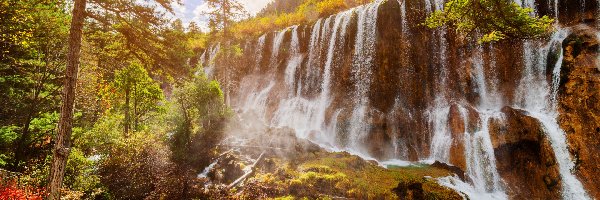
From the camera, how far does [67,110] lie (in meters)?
6.73

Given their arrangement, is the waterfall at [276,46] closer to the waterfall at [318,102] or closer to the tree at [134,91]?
the waterfall at [318,102]

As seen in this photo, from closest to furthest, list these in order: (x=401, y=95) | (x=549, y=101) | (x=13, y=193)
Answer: (x=13, y=193), (x=549, y=101), (x=401, y=95)

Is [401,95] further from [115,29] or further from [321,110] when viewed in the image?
[115,29]

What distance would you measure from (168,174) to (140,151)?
63.1 inches

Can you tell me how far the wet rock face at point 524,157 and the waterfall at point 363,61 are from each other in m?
8.36

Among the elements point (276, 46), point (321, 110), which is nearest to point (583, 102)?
point (321, 110)

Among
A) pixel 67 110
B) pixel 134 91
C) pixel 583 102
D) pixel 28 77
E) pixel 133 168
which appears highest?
pixel 134 91

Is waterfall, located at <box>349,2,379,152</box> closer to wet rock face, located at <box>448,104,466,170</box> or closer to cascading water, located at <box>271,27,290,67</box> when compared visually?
wet rock face, located at <box>448,104,466,170</box>

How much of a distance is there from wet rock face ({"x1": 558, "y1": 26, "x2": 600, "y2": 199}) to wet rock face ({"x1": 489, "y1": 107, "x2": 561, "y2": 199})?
86 cm

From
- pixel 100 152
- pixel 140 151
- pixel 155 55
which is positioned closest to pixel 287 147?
pixel 140 151

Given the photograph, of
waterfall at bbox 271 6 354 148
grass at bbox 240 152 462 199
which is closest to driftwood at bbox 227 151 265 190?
grass at bbox 240 152 462 199

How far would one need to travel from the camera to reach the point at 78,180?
35.1 ft

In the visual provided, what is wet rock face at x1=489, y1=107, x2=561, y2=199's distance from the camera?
11.9 m

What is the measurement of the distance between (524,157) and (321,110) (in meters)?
13.7
